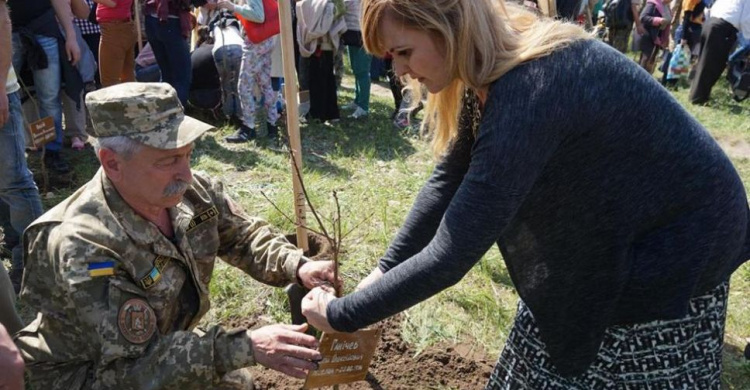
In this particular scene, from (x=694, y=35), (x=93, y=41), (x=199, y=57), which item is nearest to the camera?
(x=93, y=41)

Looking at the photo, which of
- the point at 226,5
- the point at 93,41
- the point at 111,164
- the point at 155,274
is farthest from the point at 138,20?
the point at 155,274

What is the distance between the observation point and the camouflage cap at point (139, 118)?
196 centimetres

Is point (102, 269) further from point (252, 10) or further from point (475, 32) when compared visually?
point (252, 10)

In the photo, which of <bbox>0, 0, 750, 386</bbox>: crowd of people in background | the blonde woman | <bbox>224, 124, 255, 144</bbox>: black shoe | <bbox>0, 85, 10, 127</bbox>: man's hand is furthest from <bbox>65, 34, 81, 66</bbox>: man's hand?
the blonde woman

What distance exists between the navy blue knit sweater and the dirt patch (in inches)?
47.6

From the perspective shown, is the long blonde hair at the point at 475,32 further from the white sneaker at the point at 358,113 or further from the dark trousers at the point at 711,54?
the dark trousers at the point at 711,54

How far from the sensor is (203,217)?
2.38 meters

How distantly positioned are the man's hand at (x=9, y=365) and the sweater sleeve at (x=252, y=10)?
16.8ft

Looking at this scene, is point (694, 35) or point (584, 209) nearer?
point (584, 209)

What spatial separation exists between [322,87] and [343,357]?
18.3 feet

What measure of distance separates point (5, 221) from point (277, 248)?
2.52 m

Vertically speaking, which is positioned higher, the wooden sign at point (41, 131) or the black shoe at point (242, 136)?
the wooden sign at point (41, 131)

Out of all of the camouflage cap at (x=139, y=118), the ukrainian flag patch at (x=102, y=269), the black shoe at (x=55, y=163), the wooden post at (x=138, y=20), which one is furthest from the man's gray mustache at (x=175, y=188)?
the wooden post at (x=138, y=20)

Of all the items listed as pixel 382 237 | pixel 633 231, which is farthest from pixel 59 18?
pixel 633 231
